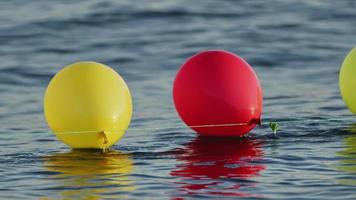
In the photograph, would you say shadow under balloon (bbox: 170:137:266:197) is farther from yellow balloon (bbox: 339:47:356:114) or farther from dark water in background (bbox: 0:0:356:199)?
yellow balloon (bbox: 339:47:356:114)

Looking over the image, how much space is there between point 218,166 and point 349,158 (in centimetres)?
152

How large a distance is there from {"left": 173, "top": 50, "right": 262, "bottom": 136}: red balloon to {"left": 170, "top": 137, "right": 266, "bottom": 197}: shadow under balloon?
9.4 inches

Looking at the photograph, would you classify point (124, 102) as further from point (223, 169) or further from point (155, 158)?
point (223, 169)

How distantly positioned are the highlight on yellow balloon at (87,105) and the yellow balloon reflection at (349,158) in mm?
2582

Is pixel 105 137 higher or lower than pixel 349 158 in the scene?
higher

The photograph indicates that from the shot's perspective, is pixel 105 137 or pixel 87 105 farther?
pixel 105 137

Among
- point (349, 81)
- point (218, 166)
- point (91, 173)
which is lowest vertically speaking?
point (218, 166)

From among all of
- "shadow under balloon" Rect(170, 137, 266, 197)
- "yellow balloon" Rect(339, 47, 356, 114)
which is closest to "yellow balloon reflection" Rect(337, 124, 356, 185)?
"yellow balloon" Rect(339, 47, 356, 114)

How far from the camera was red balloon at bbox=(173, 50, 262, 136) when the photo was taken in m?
12.6

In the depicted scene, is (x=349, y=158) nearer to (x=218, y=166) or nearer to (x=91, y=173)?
(x=218, y=166)

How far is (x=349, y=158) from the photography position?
39.4 ft

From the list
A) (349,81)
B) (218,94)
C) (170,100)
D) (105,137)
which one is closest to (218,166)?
(218,94)

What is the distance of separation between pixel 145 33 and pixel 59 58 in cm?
256

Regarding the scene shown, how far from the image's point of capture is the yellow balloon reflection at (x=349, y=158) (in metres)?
11.0
